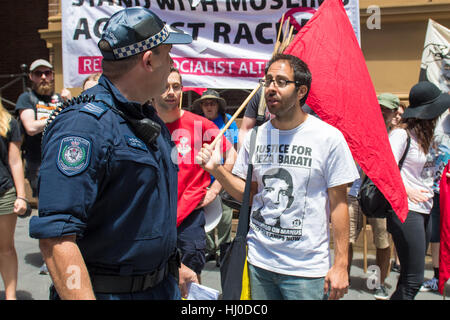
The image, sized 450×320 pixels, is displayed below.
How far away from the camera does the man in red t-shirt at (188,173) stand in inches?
136

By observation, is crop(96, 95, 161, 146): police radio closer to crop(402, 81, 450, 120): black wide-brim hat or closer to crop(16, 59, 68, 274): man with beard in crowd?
crop(402, 81, 450, 120): black wide-brim hat

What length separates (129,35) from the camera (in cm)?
163

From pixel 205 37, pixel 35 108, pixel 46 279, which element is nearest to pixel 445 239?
pixel 205 37

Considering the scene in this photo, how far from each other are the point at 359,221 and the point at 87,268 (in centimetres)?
389

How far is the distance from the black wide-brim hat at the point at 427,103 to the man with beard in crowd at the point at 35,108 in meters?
3.65

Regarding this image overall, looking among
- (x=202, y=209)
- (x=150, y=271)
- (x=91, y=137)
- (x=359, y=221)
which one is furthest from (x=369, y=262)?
(x=91, y=137)

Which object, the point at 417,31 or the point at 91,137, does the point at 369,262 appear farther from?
the point at 91,137

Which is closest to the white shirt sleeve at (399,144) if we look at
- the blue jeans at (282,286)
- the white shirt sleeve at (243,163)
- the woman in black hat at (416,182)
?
the woman in black hat at (416,182)

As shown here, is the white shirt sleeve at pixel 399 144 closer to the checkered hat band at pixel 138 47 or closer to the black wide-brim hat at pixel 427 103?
the black wide-brim hat at pixel 427 103

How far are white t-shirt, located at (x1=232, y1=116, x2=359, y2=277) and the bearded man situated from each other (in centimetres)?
325

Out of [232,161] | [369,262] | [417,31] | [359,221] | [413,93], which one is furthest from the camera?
[417,31]

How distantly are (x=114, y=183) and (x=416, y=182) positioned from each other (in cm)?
292

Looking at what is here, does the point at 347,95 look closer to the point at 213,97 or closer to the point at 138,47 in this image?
the point at 138,47

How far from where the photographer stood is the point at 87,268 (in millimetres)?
1575
